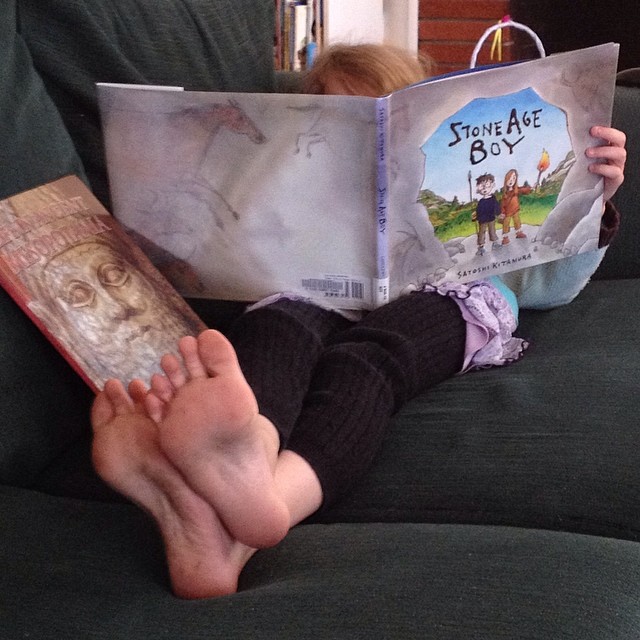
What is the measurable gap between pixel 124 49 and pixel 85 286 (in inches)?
14.7

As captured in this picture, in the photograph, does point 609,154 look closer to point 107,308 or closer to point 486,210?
point 486,210

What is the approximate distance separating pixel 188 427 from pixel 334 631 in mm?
189

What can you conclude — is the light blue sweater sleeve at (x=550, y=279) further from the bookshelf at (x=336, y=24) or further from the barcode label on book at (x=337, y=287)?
the bookshelf at (x=336, y=24)

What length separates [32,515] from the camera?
710 mm

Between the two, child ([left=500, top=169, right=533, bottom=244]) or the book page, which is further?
child ([left=500, top=169, right=533, bottom=244])

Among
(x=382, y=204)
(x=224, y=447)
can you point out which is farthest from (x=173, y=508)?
(x=382, y=204)

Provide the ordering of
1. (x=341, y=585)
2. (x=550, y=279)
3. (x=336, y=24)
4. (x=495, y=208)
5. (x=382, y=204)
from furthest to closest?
1. (x=336, y=24)
2. (x=550, y=279)
3. (x=495, y=208)
4. (x=382, y=204)
5. (x=341, y=585)

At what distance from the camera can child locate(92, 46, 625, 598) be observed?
2.07 feet

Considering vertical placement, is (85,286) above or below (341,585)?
above

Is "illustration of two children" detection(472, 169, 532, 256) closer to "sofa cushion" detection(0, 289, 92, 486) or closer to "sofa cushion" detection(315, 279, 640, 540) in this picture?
"sofa cushion" detection(315, 279, 640, 540)

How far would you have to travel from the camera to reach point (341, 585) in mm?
575

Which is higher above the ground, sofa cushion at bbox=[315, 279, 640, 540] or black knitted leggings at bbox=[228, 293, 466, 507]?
black knitted leggings at bbox=[228, 293, 466, 507]

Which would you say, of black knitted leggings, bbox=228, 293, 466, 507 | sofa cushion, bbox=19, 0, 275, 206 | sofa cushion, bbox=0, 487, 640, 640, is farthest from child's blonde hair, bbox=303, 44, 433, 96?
sofa cushion, bbox=0, 487, 640, 640

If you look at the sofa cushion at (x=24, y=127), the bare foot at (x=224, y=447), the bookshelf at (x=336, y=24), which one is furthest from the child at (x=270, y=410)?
the bookshelf at (x=336, y=24)
